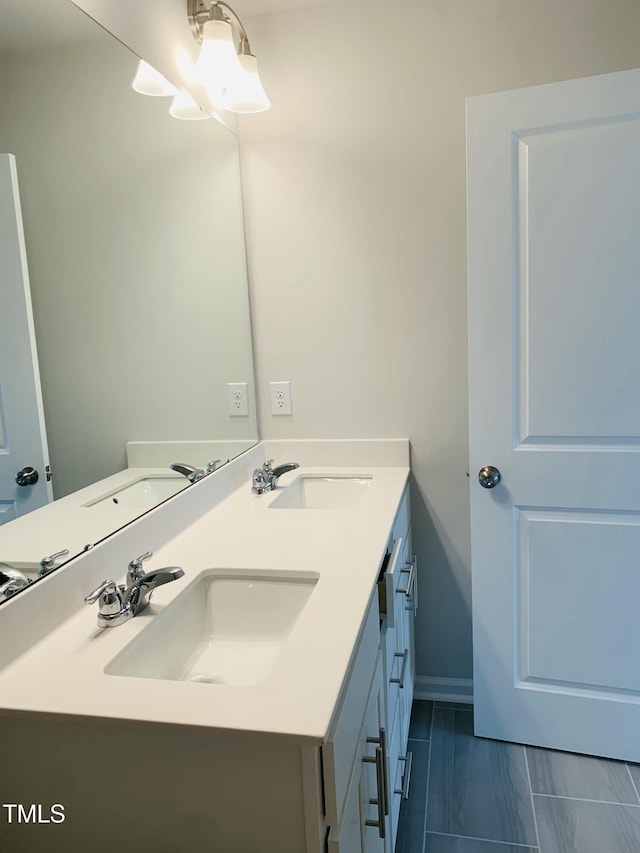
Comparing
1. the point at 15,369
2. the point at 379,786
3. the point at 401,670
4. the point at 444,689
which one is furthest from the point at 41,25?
the point at 444,689

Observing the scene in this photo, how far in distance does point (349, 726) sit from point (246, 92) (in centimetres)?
170

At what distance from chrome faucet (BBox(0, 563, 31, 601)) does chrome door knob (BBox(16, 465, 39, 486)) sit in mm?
140

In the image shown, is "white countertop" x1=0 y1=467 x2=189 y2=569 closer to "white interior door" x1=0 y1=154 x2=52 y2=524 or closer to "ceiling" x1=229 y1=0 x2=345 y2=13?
"white interior door" x1=0 y1=154 x2=52 y2=524

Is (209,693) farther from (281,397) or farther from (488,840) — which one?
(281,397)

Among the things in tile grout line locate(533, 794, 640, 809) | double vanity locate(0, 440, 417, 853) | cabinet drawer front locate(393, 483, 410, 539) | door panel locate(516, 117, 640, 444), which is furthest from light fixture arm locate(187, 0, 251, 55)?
tile grout line locate(533, 794, 640, 809)

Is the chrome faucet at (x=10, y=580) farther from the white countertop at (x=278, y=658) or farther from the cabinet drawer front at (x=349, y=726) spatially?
the cabinet drawer front at (x=349, y=726)

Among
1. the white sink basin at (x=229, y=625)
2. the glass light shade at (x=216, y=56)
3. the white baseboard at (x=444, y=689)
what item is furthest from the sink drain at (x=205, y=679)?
the glass light shade at (x=216, y=56)

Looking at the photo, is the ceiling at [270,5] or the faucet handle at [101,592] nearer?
the faucet handle at [101,592]

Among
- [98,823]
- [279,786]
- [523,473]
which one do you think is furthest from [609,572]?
[98,823]

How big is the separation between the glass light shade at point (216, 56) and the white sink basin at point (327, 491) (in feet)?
4.07

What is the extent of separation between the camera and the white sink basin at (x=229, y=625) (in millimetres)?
1180

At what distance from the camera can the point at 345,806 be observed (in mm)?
936

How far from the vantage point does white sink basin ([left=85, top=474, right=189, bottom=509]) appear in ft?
4.47

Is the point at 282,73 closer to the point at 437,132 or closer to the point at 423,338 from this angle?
the point at 437,132
